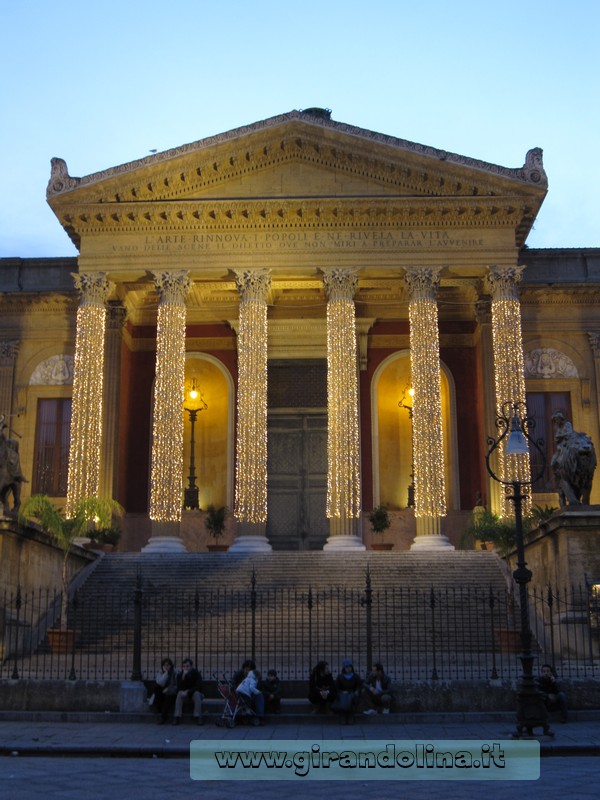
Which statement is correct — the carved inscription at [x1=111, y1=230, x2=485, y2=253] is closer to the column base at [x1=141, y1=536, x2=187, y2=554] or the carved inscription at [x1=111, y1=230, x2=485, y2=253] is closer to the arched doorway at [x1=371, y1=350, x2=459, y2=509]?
the arched doorway at [x1=371, y1=350, x2=459, y2=509]

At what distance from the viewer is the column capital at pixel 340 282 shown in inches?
1153

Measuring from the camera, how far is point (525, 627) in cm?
1395

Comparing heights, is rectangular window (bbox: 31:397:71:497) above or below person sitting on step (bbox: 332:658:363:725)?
above

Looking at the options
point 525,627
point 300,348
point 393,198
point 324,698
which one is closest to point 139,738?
point 324,698

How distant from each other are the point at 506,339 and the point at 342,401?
196 inches

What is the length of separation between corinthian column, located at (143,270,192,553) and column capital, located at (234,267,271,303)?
1542 millimetres

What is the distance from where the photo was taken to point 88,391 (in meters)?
29.0

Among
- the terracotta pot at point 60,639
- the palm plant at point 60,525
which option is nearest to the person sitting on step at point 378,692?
the terracotta pot at point 60,639

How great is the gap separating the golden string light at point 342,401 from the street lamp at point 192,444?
626cm

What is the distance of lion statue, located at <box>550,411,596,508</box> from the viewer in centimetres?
2055

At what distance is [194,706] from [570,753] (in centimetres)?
555

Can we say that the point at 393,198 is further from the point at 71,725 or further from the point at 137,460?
the point at 71,725

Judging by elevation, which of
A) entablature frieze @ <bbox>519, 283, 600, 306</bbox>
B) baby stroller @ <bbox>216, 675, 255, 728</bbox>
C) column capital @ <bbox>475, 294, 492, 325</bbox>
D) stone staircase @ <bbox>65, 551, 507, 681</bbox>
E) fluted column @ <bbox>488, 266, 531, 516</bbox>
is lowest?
baby stroller @ <bbox>216, 675, 255, 728</bbox>

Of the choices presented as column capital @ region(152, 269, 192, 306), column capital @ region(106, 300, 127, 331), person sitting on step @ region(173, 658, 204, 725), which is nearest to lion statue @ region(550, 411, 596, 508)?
person sitting on step @ region(173, 658, 204, 725)
